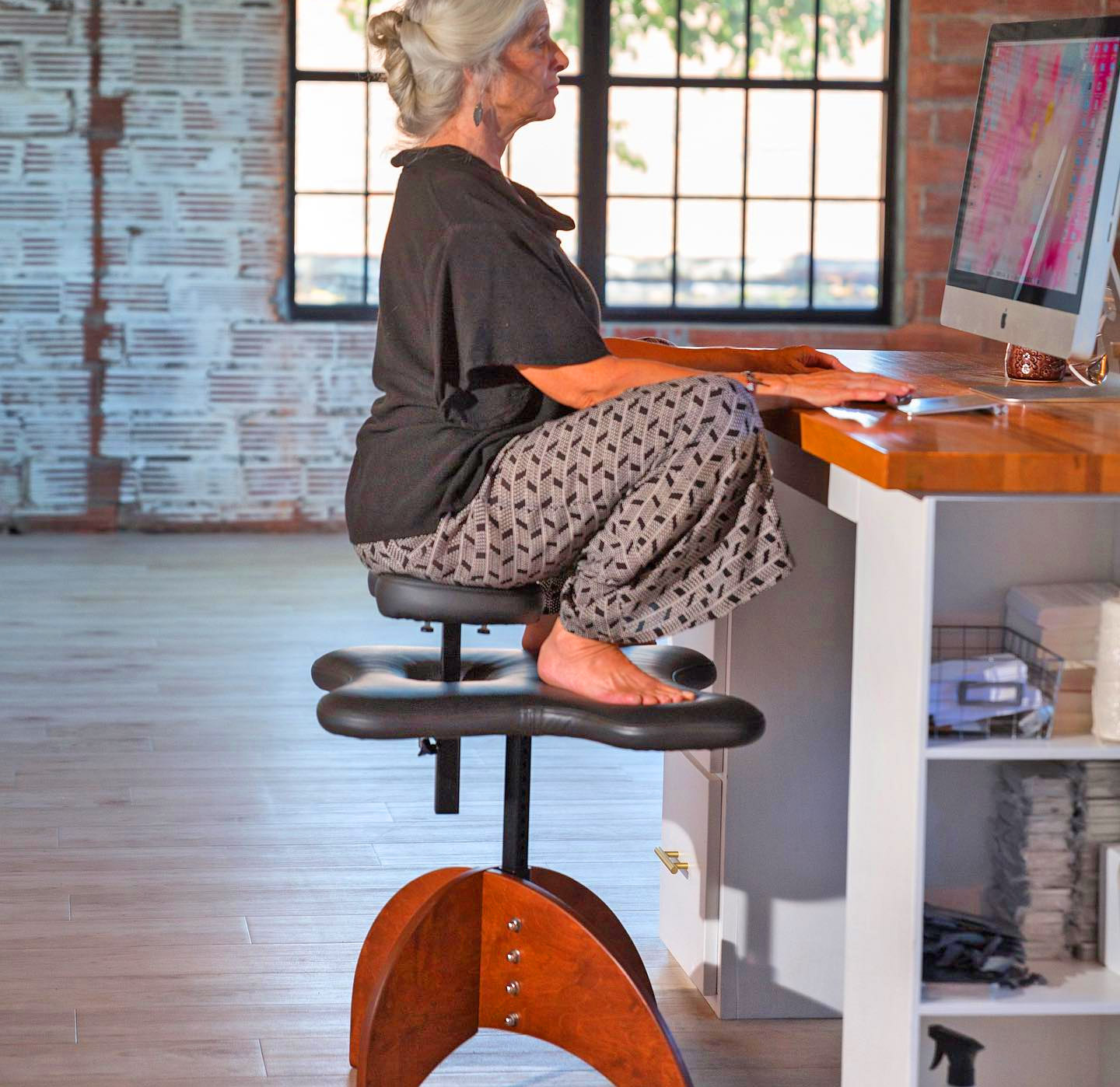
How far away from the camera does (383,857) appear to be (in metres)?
2.84

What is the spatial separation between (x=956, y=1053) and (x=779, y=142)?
209 inches

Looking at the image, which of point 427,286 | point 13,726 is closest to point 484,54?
point 427,286

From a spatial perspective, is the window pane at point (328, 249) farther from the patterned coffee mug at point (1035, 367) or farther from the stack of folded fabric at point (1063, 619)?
the stack of folded fabric at point (1063, 619)

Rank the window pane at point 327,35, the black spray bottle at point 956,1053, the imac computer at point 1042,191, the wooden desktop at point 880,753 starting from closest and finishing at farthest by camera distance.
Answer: the wooden desktop at point 880,753 → the black spray bottle at point 956,1053 → the imac computer at point 1042,191 → the window pane at point 327,35

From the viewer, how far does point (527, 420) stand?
190cm

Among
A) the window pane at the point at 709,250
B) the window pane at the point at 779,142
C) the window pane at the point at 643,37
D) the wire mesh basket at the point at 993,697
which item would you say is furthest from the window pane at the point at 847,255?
the wire mesh basket at the point at 993,697

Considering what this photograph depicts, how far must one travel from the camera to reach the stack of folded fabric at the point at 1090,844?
5.47 feet

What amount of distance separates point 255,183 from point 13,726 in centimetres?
310

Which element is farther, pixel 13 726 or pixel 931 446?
pixel 13 726

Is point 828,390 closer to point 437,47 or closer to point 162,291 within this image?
point 437,47

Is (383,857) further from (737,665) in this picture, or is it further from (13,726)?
(13,726)

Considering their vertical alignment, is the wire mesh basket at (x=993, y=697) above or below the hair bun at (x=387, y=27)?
below

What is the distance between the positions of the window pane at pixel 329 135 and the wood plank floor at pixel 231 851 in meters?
2.14

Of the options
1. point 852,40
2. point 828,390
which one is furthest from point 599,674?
point 852,40
